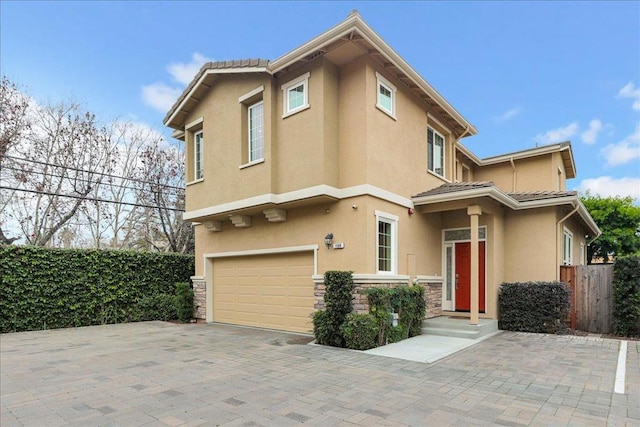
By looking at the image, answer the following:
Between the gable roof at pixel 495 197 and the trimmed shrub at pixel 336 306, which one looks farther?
the gable roof at pixel 495 197

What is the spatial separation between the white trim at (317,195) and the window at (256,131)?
4.14ft

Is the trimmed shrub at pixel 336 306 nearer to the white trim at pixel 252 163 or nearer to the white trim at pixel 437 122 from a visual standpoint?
the white trim at pixel 252 163

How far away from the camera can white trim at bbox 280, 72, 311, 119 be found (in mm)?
9227

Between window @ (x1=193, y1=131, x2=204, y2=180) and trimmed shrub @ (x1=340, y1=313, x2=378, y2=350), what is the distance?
7.19 metres

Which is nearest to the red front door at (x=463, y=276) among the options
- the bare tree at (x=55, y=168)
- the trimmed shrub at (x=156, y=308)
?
the trimmed shrub at (x=156, y=308)

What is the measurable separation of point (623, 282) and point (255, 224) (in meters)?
9.35

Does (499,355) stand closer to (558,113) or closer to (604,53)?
(604,53)

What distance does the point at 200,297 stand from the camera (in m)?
12.7

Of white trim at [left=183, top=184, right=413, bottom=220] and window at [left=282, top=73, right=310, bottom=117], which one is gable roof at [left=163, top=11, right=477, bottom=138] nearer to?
window at [left=282, top=73, right=310, bottom=117]

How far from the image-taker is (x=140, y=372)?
20.4 feet

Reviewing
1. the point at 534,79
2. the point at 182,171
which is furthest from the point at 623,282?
the point at 182,171

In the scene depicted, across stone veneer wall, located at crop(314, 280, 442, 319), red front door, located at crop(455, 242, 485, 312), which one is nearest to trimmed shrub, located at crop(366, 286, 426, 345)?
stone veneer wall, located at crop(314, 280, 442, 319)

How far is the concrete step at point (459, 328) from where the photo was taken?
29.4 ft

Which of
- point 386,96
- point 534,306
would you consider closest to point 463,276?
point 534,306
